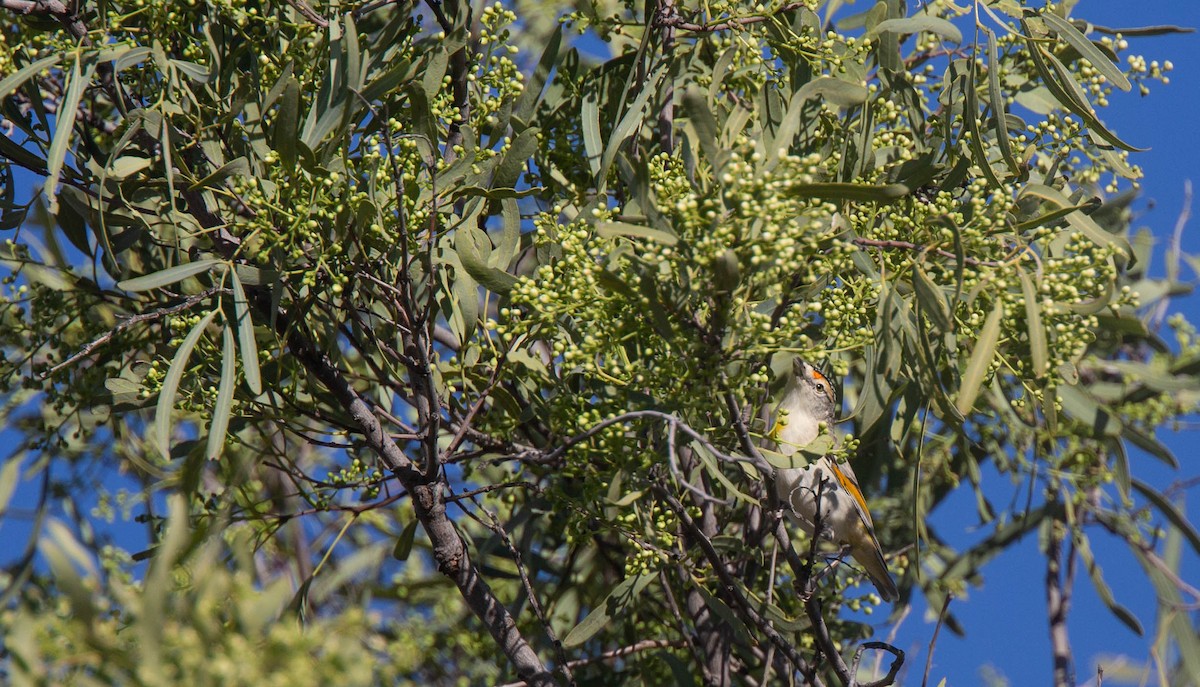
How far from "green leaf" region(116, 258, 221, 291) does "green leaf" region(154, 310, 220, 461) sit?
7 cm

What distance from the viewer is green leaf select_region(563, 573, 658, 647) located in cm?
203

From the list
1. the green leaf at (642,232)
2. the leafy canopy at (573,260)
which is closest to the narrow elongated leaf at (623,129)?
the leafy canopy at (573,260)

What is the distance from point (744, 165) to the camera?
1410 millimetres

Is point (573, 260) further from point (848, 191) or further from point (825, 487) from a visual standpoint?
point (825, 487)

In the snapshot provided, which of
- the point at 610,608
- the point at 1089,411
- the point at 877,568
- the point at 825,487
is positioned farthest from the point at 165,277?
the point at 1089,411

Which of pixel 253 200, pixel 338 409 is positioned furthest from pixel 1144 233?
pixel 253 200

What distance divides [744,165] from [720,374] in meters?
0.28

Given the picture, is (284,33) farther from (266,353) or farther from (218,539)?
(218,539)

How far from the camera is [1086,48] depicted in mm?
1804

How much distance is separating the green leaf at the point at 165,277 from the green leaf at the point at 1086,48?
1.32 metres

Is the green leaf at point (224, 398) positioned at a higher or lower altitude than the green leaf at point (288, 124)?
lower

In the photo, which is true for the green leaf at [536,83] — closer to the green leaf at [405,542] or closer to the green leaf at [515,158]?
the green leaf at [515,158]

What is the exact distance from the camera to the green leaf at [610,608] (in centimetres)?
203

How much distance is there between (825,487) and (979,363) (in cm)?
97
